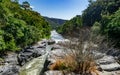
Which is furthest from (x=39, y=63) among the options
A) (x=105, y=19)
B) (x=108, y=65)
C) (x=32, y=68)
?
(x=105, y=19)

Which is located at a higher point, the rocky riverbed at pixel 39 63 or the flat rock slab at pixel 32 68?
the rocky riverbed at pixel 39 63

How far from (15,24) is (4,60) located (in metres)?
10.6

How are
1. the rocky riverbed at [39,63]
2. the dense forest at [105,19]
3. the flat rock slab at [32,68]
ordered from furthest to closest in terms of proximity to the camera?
the dense forest at [105,19] < the flat rock slab at [32,68] < the rocky riverbed at [39,63]

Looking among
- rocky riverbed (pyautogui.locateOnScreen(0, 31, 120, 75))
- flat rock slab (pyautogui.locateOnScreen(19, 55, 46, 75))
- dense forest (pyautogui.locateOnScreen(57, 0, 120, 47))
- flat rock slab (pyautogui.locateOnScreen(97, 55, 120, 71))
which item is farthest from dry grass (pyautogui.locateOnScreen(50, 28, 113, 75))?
flat rock slab (pyautogui.locateOnScreen(19, 55, 46, 75))

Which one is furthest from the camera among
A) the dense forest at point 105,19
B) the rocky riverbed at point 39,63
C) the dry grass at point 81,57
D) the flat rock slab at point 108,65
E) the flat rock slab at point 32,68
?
the dense forest at point 105,19

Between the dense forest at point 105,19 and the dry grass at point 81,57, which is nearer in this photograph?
the dry grass at point 81,57

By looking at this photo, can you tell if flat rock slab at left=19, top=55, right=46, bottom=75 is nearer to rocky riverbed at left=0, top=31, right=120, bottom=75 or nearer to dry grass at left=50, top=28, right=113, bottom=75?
rocky riverbed at left=0, top=31, right=120, bottom=75

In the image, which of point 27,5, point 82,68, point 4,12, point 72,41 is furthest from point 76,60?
point 27,5

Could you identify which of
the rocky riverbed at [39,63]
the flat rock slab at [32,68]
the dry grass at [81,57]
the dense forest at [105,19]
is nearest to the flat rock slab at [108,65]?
the rocky riverbed at [39,63]

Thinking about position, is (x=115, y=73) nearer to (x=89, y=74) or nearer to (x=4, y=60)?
(x=89, y=74)

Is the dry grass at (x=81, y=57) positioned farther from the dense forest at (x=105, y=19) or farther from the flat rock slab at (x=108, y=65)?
the dense forest at (x=105, y=19)

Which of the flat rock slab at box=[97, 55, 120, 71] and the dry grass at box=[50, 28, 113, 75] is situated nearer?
the dry grass at box=[50, 28, 113, 75]

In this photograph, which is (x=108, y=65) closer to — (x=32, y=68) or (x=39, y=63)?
(x=32, y=68)

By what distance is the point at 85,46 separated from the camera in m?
19.2
